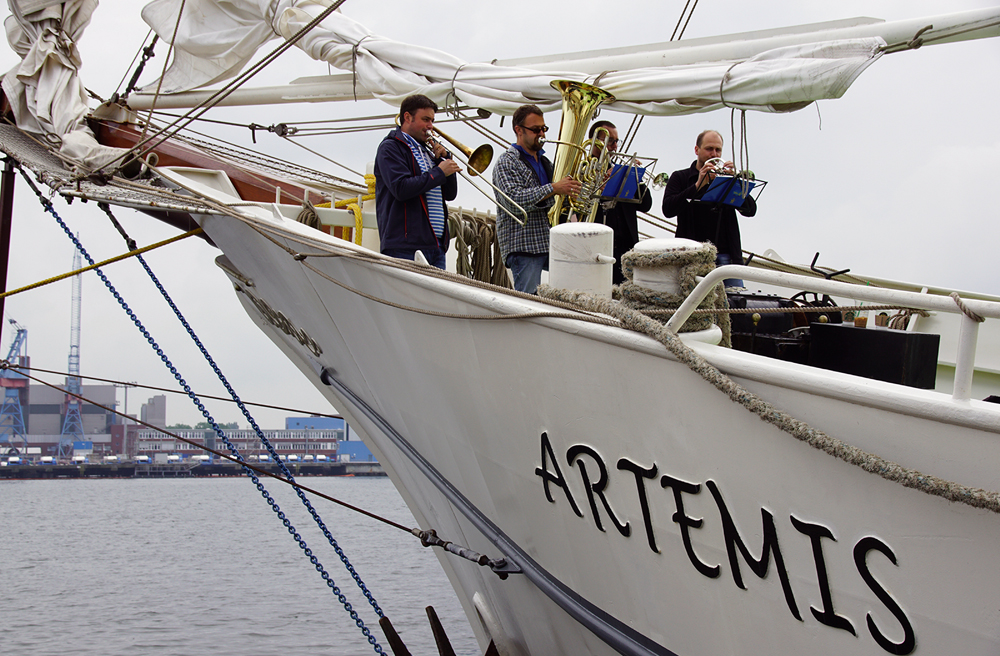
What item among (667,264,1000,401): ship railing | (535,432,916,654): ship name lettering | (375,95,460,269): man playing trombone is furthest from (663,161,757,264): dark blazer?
(667,264,1000,401): ship railing

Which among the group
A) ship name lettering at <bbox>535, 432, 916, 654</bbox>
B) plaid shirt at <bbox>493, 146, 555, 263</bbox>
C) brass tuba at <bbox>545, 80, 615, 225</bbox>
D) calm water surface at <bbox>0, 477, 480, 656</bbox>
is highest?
brass tuba at <bbox>545, 80, 615, 225</bbox>

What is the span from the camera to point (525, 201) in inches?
185

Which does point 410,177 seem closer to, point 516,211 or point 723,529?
point 516,211

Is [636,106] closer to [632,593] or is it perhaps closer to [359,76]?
[359,76]

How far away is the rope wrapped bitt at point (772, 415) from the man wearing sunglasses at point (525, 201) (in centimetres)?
181

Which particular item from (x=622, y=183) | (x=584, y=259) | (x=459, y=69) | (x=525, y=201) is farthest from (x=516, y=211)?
(x=584, y=259)

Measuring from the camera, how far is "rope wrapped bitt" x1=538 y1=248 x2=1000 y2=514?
6.33ft

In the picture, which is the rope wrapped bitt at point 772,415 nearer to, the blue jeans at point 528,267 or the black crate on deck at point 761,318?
the black crate on deck at point 761,318

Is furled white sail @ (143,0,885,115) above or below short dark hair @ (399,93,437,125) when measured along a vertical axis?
above

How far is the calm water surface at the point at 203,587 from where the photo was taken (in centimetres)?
1634

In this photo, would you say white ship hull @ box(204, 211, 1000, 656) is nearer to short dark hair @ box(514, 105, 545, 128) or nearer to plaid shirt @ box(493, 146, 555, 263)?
plaid shirt @ box(493, 146, 555, 263)

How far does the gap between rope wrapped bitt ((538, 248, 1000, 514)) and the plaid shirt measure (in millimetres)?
1814

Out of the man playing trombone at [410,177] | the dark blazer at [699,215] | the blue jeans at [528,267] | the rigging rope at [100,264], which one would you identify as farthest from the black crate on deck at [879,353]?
the rigging rope at [100,264]

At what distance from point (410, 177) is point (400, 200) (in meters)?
0.15
